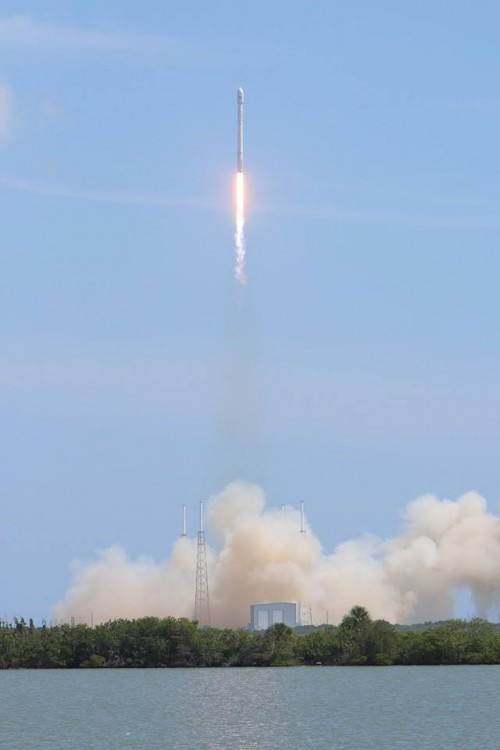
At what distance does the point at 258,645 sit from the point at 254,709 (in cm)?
6561

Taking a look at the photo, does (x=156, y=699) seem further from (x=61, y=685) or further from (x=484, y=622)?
(x=484, y=622)

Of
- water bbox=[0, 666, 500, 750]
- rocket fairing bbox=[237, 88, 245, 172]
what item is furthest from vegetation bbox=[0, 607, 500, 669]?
rocket fairing bbox=[237, 88, 245, 172]

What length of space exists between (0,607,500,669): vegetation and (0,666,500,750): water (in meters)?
3.37

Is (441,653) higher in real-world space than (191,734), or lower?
higher

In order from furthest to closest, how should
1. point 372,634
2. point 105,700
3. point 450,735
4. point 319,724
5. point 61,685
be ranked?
point 372,634
point 61,685
point 105,700
point 319,724
point 450,735

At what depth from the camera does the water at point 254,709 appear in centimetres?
9862

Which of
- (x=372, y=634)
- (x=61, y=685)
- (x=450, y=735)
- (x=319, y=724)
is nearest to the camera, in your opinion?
(x=450, y=735)

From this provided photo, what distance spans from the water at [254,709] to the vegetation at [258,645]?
3374 millimetres

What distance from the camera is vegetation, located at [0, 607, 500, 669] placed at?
18575 centimetres

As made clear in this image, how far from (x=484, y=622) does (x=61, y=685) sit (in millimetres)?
59923

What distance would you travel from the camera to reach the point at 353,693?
14275 cm

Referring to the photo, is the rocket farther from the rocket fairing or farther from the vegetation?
the vegetation

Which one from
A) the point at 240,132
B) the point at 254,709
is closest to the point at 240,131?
the point at 240,132

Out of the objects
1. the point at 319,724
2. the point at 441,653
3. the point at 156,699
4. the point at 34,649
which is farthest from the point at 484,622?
the point at 319,724
